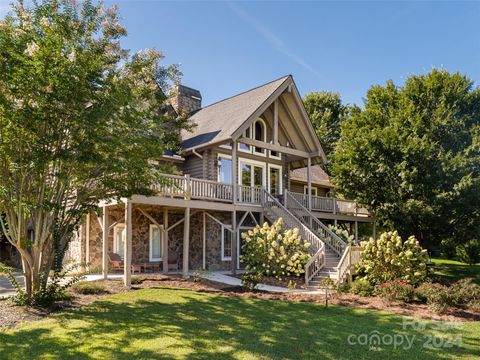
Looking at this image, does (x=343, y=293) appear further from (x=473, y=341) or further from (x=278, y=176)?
(x=278, y=176)

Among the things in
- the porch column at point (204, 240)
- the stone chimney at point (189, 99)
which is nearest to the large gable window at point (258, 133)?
the porch column at point (204, 240)

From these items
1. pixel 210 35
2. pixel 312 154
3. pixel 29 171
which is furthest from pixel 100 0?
pixel 312 154

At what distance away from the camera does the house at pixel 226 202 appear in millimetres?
15391

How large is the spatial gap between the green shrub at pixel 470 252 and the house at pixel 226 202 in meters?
10.4

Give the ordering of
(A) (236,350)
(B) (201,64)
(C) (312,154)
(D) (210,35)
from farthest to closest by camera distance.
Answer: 1. (C) (312,154)
2. (B) (201,64)
3. (D) (210,35)
4. (A) (236,350)

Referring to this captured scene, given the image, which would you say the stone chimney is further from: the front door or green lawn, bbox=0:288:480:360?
green lawn, bbox=0:288:480:360

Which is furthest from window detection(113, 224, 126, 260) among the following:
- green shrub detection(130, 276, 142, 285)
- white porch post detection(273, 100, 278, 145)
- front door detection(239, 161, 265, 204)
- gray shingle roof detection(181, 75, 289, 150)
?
white porch post detection(273, 100, 278, 145)

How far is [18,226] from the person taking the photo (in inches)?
360

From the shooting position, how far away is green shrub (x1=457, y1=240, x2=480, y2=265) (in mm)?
25266

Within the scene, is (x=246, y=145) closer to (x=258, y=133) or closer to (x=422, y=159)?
(x=258, y=133)

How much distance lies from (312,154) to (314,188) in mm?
6130

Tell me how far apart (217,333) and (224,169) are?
12.1m

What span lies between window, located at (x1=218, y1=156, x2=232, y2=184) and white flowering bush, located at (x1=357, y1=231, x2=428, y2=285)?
7717 millimetres

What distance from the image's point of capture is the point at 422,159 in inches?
742
